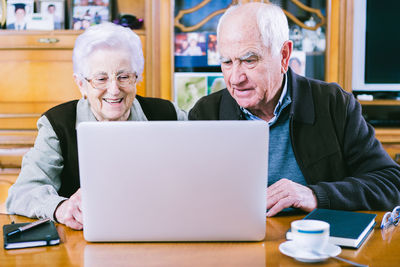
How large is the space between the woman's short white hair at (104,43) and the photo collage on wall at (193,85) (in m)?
1.24

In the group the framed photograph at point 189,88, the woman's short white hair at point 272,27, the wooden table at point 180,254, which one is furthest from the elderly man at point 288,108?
the framed photograph at point 189,88

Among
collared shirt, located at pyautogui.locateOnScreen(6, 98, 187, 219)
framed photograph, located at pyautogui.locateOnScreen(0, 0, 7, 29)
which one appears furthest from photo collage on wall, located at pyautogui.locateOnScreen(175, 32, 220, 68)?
collared shirt, located at pyautogui.locateOnScreen(6, 98, 187, 219)

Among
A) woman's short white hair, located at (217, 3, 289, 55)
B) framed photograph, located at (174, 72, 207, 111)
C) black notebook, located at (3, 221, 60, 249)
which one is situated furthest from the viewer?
framed photograph, located at (174, 72, 207, 111)

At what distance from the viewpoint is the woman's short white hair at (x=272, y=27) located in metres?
1.52

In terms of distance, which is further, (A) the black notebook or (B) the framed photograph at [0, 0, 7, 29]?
(B) the framed photograph at [0, 0, 7, 29]

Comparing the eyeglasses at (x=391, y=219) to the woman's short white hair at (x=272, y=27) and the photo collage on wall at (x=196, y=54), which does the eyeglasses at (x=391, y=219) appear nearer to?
the woman's short white hair at (x=272, y=27)

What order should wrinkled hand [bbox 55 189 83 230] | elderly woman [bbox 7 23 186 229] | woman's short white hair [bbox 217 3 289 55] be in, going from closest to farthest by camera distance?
1. wrinkled hand [bbox 55 189 83 230]
2. elderly woman [bbox 7 23 186 229]
3. woman's short white hair [bbox 217 3 289 55]

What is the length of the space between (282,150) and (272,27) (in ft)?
1.34

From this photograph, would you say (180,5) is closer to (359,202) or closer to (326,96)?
(326,96)

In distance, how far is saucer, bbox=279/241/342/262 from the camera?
2.90 feet

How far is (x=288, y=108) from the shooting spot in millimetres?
1609

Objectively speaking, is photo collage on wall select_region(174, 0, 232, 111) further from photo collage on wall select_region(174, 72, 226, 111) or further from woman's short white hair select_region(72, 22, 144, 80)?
woman's short white hair select_region(72, 22, 144, 80)

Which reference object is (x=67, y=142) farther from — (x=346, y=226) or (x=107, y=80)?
(x=346, y=226)

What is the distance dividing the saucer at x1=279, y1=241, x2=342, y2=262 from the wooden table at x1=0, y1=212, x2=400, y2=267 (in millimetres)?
12
